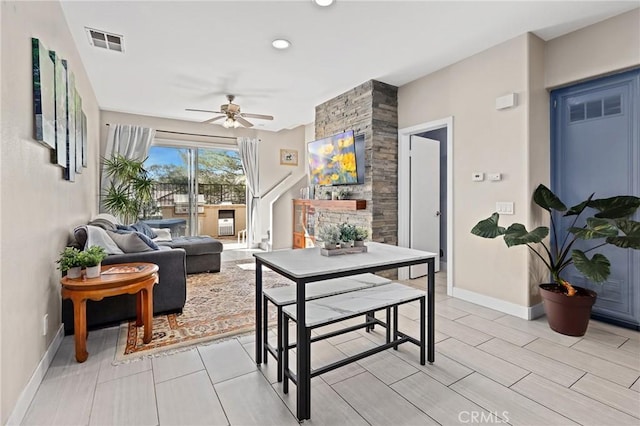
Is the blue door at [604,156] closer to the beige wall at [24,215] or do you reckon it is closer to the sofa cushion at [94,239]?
the beige wall at [24,215]

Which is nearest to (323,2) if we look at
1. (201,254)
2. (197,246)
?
(197,246)

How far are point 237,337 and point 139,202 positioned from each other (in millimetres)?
3923

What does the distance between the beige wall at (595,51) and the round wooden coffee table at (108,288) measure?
13.9 feet

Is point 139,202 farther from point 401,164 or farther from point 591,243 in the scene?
point 591,243

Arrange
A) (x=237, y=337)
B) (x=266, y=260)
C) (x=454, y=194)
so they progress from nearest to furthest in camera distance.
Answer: (x=266, y=260) → (x=237, y=337) → (x=454, y=194)

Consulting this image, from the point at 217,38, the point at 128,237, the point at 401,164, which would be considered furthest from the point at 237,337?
the point at 401,164

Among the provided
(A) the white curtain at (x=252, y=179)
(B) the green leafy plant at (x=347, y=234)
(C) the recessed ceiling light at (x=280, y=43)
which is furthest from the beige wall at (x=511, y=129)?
(A) the white curtain at (x=252, y=179)

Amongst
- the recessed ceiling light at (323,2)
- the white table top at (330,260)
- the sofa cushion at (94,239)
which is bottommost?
the white table top at (330,260)

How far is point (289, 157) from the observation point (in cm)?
752

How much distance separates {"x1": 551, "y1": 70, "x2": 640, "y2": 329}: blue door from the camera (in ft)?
9.00

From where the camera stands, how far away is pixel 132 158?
19.1 ft

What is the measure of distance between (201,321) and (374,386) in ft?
5.86

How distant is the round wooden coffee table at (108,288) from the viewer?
2180 millimetres

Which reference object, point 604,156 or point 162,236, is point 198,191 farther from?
point 604,156
